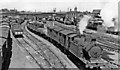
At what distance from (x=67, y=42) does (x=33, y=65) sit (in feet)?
16.7

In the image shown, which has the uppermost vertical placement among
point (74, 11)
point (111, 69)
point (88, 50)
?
point (74, 11)

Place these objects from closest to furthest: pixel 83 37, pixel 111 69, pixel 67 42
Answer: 1. pixel 111 69
2. pixel 83 37
3. pixel 67 42

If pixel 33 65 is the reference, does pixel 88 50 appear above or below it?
above

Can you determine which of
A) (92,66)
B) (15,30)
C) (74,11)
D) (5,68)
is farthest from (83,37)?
(74,11)

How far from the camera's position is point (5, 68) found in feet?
55.8

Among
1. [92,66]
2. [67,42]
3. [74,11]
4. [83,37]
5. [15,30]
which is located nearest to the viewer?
[92,66]

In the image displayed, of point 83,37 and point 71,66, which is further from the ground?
point 83,37

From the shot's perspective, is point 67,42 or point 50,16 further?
point 50,16

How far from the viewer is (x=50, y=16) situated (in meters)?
106

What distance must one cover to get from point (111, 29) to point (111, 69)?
85.4 ft

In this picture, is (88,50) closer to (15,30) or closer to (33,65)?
(33,65)

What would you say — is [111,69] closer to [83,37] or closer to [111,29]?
[83,37]

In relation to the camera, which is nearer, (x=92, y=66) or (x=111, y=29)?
(x=92, y=66)

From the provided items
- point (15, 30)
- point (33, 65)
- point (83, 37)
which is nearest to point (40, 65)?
point (33, 65)
